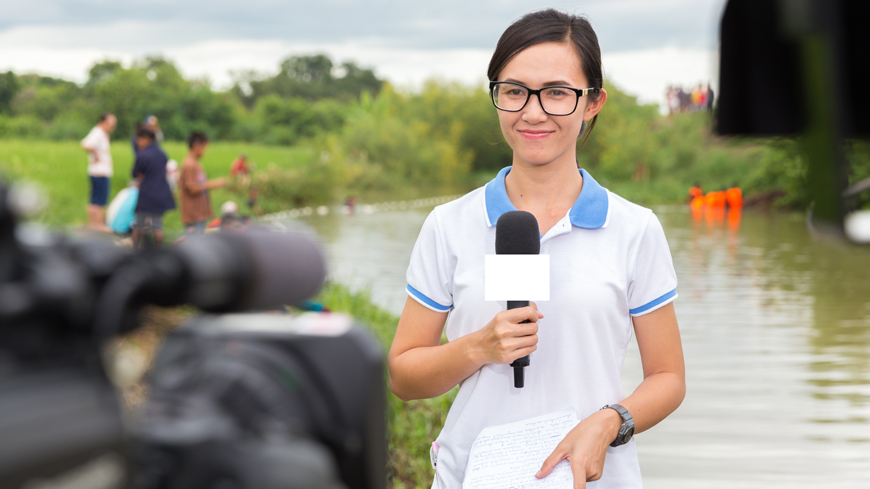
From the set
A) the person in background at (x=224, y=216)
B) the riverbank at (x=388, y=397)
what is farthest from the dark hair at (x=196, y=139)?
the person in background at (x=224, y=216)

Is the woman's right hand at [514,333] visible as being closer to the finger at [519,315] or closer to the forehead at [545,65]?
the finger at [519,315]

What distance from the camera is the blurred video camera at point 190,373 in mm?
551

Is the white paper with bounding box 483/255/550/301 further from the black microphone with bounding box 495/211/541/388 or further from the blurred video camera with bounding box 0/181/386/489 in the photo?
the blurred video camera with bounding box 0/181/386/489

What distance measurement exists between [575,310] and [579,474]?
1.10 ft

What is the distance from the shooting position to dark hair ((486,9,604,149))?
1.80 metres

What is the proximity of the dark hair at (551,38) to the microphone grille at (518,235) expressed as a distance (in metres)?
0.37

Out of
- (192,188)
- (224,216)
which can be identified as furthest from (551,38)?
(192,188)

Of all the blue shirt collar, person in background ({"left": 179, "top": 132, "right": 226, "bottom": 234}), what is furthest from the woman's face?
person in background ({"left": 179, "top": 132, "right": 226, "bottom": 234})

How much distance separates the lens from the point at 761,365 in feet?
22.0

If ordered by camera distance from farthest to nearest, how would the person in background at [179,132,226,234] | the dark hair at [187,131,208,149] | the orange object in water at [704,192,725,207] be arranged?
the orange object in water at [704,192,725,207], the dark hair at [187,131,208,149], the person in background at [179,132,226,234]

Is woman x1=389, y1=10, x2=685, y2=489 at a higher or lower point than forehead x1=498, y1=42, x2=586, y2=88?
lower

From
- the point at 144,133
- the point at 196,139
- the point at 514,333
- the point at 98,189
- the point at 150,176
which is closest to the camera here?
the point at 514,333

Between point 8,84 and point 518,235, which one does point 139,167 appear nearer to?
point 8,84

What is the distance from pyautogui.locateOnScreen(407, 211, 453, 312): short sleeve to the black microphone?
0.21 meters
